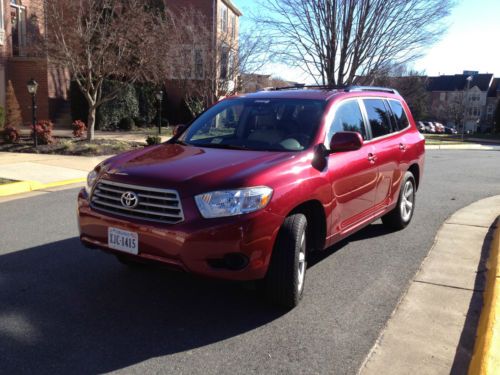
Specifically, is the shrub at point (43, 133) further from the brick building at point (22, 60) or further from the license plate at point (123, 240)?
the license plate at point (123, 240)

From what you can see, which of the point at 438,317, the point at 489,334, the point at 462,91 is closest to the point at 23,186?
the point at 438,317

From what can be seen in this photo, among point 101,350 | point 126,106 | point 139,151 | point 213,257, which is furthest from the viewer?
point 126,106

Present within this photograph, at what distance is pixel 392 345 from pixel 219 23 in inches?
973

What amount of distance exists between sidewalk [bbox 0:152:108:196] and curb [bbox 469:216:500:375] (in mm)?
7739

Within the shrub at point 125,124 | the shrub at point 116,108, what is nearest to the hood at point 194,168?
the shrub at point 116,108

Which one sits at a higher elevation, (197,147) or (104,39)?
(104,39)

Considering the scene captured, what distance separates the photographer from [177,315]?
378cm

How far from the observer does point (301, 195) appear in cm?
383

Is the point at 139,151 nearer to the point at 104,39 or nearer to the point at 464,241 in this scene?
the point at 464,241

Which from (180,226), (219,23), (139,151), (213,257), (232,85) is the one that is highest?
(219,23)

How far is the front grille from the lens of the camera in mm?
3486

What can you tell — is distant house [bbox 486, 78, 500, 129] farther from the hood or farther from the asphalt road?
the hood

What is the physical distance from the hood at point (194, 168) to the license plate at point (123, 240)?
39cm

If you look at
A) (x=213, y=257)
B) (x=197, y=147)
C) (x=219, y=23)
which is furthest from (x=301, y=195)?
(x=219, y=23)
